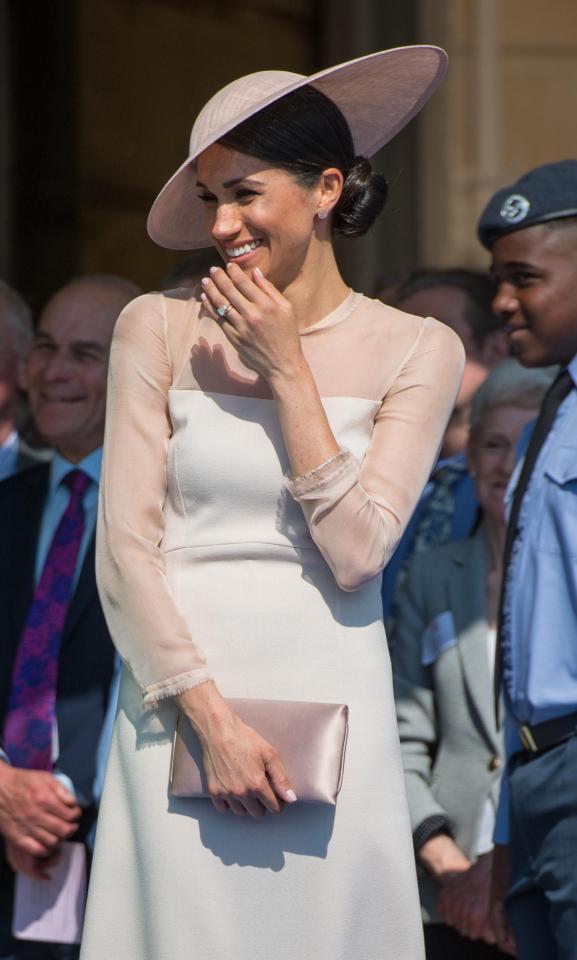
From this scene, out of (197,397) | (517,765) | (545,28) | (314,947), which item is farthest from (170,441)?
(545,28)

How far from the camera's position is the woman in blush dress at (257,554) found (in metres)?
2.66

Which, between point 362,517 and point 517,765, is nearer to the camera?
point 362,517

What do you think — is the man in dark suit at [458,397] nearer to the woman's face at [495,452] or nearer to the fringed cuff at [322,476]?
the woman's face at [495,452]

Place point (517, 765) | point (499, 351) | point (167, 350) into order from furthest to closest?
point (499, 351) < point (517, 765) < point (167, 350)

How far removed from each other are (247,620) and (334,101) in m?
0.92

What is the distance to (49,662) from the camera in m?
3.72

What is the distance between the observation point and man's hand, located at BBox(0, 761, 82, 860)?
3576 millimetres

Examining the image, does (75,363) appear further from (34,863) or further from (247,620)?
(247,620)

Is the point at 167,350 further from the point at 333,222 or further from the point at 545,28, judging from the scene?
the point at 545,28

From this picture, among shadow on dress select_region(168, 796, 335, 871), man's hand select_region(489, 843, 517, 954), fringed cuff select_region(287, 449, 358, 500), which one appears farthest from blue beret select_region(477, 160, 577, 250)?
shadow on dress select_region(168, 796, 335, 871)

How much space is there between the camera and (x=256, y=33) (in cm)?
787

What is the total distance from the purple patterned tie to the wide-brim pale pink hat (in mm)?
975

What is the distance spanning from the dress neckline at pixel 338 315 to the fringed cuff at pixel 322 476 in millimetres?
304

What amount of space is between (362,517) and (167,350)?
46 cm
